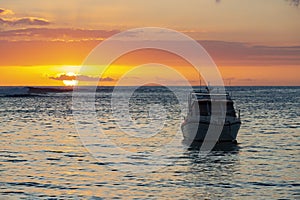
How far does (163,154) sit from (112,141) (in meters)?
8.40

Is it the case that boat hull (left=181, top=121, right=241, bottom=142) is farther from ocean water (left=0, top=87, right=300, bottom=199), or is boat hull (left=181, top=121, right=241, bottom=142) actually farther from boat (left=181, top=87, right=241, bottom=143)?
ocean water (left=0, top=87, right=300, bottom=199)

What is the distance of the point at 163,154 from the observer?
37812 mm

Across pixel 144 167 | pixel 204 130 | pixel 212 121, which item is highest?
pixel 212 121

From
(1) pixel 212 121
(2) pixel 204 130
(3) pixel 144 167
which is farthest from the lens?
(2) pixel 204 130

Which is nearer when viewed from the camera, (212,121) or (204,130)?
(212,121)

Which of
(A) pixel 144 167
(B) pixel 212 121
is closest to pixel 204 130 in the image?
(B) pixel 212 121

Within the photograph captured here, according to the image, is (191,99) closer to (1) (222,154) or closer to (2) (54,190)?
(1) (222,154)

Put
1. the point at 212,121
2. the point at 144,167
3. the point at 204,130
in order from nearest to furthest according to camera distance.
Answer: the point at 144,167
the point at 212,121
the point at 204,130

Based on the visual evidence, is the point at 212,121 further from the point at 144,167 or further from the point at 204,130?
the point at 144,167

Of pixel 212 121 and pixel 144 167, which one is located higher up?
pixel 212 121

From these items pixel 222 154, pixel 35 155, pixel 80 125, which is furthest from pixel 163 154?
pixel 80 125

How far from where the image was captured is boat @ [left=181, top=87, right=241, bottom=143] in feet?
133

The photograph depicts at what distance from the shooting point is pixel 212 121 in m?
40.3

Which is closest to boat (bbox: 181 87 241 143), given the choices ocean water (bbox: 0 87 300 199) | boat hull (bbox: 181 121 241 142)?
boat hull (bbox: 181 121 241 142)
